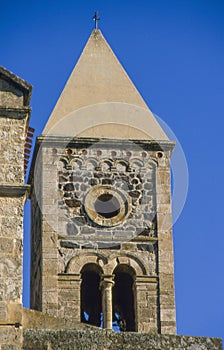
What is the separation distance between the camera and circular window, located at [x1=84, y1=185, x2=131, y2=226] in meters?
21.4

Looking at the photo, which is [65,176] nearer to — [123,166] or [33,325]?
[123,166]

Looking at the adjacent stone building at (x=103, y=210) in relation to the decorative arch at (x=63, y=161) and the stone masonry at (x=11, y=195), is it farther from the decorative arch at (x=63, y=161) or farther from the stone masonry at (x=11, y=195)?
the stone masonry at (x=11, y=195)

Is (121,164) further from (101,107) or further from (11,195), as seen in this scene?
(11,195)

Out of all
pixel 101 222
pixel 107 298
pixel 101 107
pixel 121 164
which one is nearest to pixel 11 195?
pixel 107 298

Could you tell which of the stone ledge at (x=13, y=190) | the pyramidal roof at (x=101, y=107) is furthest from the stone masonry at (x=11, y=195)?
the pyramidal roof at (x=101, y=107)

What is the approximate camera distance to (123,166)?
22.0 meters

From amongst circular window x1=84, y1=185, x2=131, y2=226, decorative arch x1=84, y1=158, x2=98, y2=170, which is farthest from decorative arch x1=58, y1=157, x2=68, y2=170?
circular window x1=84, y1=185, x2=131, y2=226

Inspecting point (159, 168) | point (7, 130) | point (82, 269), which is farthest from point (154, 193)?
point (7, 130)

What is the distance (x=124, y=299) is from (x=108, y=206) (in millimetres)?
1660

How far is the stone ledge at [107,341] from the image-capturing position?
25.3 feet

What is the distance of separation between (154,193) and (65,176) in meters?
1.62

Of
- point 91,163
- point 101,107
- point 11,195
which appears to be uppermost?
point 101,107

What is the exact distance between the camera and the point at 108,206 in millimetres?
21641

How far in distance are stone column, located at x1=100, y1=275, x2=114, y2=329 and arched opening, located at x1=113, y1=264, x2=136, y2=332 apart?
372 millimetres
